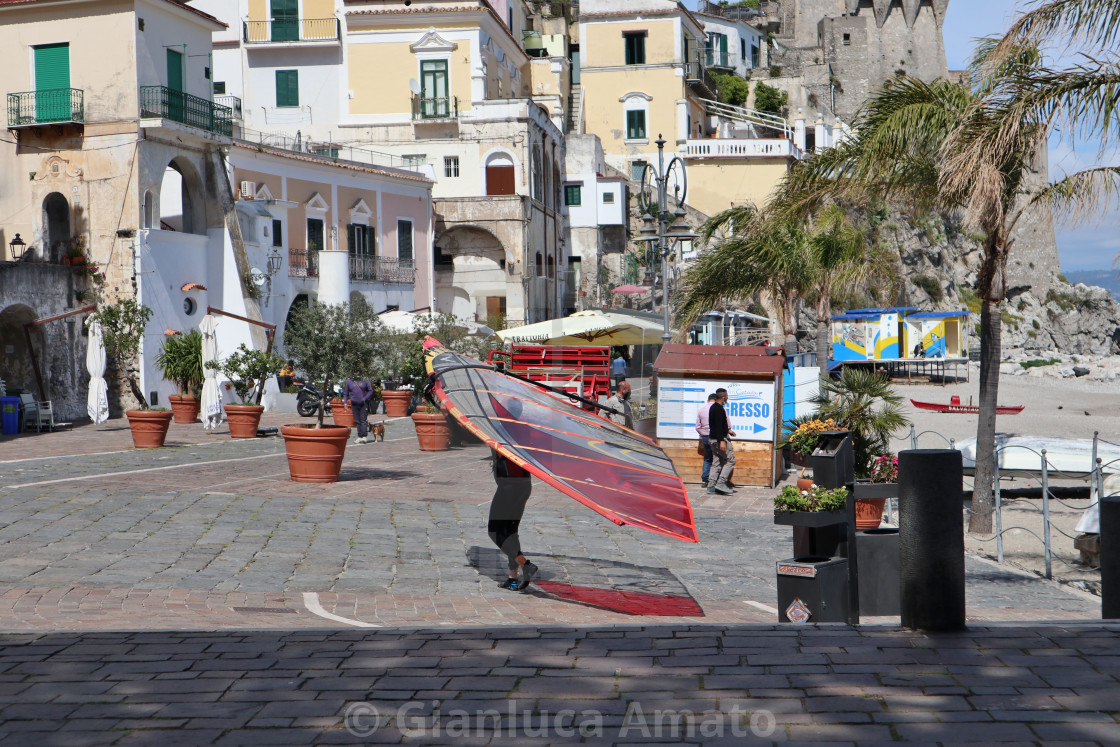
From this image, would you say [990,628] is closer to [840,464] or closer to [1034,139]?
[840,464]

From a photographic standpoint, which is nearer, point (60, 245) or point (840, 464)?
point (840, 464)

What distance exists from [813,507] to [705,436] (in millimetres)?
→ 8306

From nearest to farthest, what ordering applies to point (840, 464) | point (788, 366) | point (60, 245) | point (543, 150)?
point (840, 464) → point (788, 366) → point (60, 245) → point (543, 150)

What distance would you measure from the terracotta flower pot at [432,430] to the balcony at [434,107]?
83.9 feet

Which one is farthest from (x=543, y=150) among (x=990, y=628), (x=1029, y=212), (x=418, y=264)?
(x=990, y=628)

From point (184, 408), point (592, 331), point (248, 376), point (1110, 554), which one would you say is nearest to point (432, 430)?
point (248, 376)

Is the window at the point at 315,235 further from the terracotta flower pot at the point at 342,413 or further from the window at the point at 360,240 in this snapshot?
the terracotta flower pot at the point at 342,413

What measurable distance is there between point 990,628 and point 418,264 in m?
35.5

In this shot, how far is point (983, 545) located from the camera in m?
12.0

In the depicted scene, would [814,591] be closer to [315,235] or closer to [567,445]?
[567,445]

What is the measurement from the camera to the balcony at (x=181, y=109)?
85.7ft

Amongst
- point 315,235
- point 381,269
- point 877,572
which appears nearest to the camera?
point 877,572

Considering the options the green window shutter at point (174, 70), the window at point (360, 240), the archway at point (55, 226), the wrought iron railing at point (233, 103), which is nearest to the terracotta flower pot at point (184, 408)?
the archway at point (55, 226)

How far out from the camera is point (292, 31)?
4328 cm
